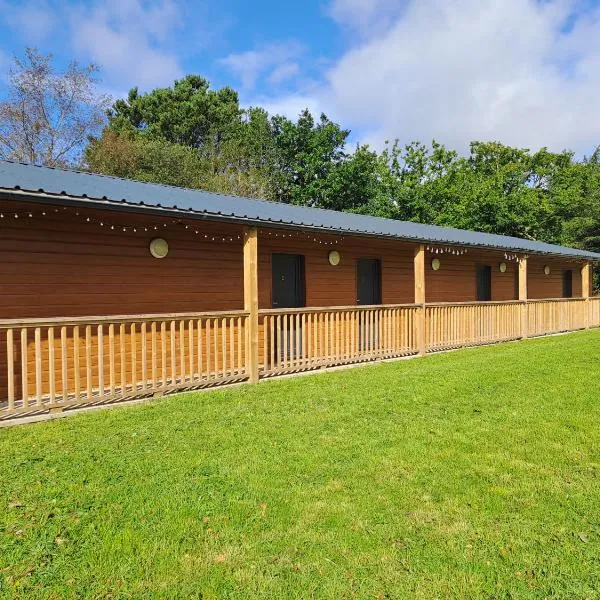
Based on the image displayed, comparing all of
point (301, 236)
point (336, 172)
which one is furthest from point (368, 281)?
point (336, 172)

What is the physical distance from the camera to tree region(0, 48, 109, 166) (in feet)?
75.6

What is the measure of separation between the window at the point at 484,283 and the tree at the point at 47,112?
20.1 m

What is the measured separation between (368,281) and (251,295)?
187 inches

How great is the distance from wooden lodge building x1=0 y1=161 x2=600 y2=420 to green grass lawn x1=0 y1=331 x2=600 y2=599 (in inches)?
38.4

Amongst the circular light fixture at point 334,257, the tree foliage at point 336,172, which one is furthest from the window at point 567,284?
the circular light fixture at point 334,257

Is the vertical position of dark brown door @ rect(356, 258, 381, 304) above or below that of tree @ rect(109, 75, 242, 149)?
below

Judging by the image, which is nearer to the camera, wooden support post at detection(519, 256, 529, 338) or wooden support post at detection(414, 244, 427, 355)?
wooden support post at detection(414, 244, 427, 355)

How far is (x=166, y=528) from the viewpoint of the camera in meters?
2.87

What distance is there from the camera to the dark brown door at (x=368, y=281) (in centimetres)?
1098

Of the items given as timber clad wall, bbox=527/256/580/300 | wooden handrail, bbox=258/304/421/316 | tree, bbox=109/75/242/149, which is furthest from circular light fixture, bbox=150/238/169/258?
tree, bbox=109/75/242/149

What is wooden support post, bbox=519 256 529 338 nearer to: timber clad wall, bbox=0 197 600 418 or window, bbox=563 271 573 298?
timber clad wall, bbox=0 197 600 418

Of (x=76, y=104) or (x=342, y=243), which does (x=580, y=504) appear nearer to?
(x=342, y=243)

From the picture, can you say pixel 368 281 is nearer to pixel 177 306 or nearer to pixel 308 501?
pixel 177 306

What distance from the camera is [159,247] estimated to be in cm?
750
